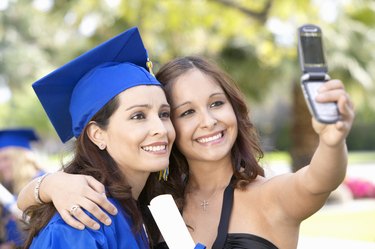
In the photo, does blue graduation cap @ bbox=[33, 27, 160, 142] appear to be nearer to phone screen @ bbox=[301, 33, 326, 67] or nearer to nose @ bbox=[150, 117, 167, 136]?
nose @ bbox=[150, 117, 167, 136]

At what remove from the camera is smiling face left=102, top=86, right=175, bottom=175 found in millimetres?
2609

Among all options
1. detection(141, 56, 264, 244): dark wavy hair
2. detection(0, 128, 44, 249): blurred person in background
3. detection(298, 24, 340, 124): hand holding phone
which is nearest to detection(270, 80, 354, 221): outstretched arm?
detection(298, 24, 340, 124): hand holding phone

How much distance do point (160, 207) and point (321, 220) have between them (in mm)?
8740

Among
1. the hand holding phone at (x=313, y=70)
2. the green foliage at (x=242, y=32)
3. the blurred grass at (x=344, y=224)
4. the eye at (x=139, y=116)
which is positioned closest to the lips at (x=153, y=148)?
the eye at (x=139, y=116)

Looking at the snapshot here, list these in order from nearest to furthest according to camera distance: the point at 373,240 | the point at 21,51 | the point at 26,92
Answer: the point at 373,240
the point at 21,51
the point at 26,92

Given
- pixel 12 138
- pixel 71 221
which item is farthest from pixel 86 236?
pixel 12 138

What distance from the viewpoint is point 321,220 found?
10594 mm

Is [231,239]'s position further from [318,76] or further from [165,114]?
[318,76]

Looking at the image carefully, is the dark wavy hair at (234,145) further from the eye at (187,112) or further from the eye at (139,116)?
the eye at (139,116)

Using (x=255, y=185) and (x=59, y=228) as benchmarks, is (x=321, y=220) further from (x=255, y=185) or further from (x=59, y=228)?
(x=59, y=228)

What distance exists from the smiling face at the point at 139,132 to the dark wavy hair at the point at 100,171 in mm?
45

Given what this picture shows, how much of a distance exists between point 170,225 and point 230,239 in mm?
452

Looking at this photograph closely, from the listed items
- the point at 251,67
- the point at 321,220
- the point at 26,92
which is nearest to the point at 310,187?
the point at 321,220

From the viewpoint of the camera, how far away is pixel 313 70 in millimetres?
1873
